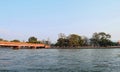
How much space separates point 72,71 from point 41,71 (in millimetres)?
4038

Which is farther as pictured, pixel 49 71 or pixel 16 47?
pixel 16 47

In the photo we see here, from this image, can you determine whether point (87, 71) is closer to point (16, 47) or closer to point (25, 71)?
point (25, 71)

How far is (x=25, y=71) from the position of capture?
3388cm

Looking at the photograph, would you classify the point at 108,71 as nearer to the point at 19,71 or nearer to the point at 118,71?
the point at 118,71

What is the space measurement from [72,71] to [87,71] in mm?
1971

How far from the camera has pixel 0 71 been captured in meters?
33.7

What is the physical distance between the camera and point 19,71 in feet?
112

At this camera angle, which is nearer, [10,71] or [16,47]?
[10,71]

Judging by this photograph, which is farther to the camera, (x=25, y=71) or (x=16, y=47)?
(x=16, y=47)

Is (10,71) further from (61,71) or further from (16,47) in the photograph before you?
(16,47)

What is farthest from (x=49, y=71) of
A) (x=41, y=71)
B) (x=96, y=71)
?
(x=96, y=71)

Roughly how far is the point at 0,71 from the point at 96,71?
12.5 meters

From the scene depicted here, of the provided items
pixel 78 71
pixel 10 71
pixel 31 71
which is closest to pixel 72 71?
pixel 78 71

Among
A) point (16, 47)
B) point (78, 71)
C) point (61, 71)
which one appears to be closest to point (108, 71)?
point (78, 71)
